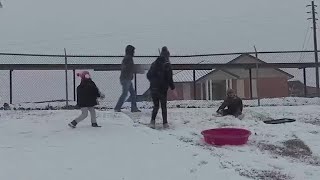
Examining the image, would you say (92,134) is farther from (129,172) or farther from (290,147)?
(290,147)

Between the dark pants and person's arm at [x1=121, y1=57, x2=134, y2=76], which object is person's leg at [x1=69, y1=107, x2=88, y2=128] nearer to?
person's arm at [x1=121, y1=57, x2=134, y2=76]

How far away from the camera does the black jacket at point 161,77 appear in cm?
1035

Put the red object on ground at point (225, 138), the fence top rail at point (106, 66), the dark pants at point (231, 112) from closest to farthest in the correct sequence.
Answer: the red object on ground at point (225, 138) → the dark pants at point (231, 112) → the fence top rail at point (106, 66)

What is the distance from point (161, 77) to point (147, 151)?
307 centimetres

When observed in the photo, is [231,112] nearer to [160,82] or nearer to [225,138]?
[160,82]

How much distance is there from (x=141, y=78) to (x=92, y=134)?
8.15 meters

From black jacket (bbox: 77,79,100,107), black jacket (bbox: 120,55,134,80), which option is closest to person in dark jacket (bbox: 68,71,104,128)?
black jacket (bbox: 77,79,100,107)

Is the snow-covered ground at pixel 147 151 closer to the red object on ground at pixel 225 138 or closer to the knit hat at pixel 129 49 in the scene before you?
the red object on ground at pixel 225 138

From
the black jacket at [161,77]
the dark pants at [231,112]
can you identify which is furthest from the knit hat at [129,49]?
the dark pants at [231,112]

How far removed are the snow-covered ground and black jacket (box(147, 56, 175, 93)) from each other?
877mm

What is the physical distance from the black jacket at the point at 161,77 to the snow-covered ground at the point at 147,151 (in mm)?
877

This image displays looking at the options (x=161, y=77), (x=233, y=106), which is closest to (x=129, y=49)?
(x=161, y=77)

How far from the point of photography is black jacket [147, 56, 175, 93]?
10352 mm

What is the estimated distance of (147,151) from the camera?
7590 millimetres
